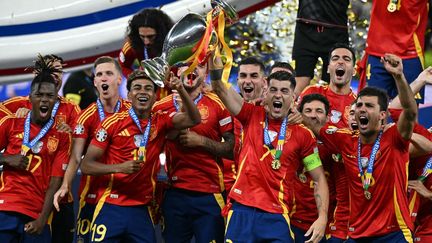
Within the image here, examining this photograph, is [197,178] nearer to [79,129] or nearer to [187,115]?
[187,115]

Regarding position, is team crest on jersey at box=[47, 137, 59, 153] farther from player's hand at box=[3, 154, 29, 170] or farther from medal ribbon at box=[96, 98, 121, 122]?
medal ribbon at box=[96, 98, 121, 122]

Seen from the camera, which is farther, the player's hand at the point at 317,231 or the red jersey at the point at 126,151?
the red jersey at the point at 126,151

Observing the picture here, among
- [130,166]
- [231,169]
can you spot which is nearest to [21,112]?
[130,166]

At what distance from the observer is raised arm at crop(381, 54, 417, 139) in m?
9.17

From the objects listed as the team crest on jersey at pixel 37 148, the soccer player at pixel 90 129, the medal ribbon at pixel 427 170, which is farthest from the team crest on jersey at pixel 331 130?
the team crest on jersey at pixel 37 148

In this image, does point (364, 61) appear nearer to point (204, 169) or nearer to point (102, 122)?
point (204, 169)

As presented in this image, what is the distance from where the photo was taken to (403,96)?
30.7ft

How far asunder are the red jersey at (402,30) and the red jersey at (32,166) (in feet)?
10.0

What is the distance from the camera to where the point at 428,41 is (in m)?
14.0

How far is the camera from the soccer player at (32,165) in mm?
10461

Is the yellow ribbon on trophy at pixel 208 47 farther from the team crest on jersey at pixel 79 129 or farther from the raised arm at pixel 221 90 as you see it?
the team crest on jersey at pixel 79 129

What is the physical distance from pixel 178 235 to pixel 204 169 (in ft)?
2.09

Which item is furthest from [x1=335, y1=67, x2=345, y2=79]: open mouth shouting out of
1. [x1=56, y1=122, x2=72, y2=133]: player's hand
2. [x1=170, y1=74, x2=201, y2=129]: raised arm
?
[x1=56, y1=122, x2=72, y2=133]: player's hand

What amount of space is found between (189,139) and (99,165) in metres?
0.83
